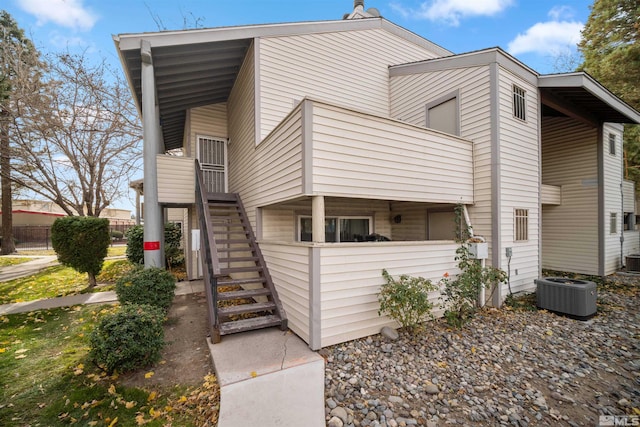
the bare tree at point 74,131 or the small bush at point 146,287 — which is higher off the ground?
the bare tree at point 74,131

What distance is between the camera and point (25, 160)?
1177 centimetres

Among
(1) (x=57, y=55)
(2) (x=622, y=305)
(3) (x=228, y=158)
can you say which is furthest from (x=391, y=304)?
(1) (x=57, y=55)

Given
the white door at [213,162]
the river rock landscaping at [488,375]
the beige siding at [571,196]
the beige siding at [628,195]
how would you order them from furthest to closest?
the beige siding at [628,195]
the beige siding at [571,196]
the white door at [213,162]
the river rock landscaping at [488,375]

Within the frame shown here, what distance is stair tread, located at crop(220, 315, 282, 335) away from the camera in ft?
14.6

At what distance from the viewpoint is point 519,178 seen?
6.63 m

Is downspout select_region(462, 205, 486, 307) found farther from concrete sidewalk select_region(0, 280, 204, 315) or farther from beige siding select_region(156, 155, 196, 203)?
concrete sidewalk select_region(0, 280, 204, 315)

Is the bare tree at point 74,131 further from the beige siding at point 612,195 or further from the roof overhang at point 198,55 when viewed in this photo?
the beige siding at point 612,195

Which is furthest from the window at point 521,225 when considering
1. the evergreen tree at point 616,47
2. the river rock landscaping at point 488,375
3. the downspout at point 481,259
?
the evergreen tree at point 616,47

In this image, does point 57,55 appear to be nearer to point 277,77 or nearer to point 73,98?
point 73,98

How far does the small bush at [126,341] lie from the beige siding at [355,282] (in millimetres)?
2413

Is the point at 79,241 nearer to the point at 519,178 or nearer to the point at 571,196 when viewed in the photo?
the point at 519,178

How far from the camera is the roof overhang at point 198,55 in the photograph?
227 inches

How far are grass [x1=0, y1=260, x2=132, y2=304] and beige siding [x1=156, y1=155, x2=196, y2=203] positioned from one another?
3.98 m

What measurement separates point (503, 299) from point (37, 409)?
8.16 meters
